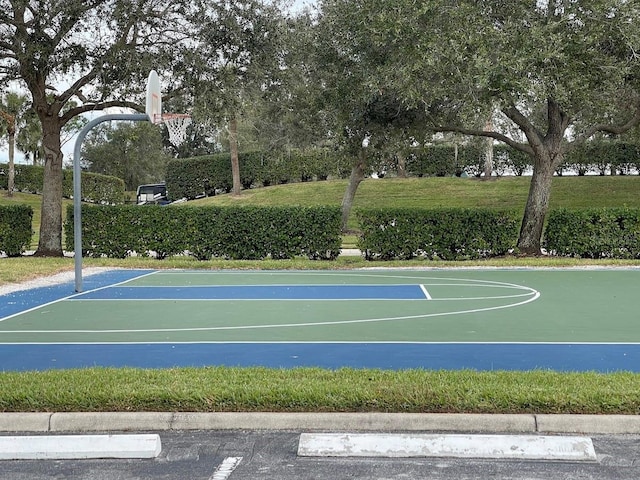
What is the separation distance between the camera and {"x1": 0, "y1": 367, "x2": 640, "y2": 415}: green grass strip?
18.4 ft

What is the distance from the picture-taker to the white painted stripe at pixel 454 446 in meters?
4.82

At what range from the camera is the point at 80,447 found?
4.92 meters

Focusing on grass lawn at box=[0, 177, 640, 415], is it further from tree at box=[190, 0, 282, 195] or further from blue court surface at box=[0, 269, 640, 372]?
tree at box=[190, 0, 282, 195]

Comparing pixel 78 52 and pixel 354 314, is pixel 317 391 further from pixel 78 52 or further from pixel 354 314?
pixel 78 52

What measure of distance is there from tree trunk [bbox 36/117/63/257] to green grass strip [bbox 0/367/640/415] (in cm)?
1422

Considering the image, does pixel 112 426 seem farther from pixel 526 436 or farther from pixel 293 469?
pixel 526 436

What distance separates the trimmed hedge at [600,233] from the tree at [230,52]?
29.5ft

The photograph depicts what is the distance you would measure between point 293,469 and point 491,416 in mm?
1645

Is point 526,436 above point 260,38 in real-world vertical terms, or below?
below

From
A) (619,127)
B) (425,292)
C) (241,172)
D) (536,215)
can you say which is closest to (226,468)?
(425,292)

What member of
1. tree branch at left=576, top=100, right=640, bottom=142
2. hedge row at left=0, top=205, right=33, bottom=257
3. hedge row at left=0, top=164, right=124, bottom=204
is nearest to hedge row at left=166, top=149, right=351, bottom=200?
hedge row at left=0, top=164, right=124, bottom=204

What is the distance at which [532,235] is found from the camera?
20.0 meters

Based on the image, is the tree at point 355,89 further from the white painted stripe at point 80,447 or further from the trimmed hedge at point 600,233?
the white painted stripe at point 80,447

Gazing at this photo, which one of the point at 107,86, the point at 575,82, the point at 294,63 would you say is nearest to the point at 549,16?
the point at 575,82
